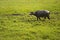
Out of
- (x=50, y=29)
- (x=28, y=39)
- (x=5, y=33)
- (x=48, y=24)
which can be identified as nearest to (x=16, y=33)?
(x=5, y=33)

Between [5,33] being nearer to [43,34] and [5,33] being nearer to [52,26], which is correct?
[43,34]

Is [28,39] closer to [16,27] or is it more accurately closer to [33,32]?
[33,32]

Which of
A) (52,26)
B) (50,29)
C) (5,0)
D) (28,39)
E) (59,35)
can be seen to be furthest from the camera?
(5,0)

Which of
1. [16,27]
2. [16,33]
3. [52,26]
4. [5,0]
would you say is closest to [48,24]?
[52,26]

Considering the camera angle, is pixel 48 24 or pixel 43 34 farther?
pixel 48 24

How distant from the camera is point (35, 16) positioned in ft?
70.8

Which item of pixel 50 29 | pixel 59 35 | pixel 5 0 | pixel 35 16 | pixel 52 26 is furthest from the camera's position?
pixel 5 0

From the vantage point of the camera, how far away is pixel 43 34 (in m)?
14.0

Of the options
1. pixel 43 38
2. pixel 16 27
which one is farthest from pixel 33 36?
pixel 16 27

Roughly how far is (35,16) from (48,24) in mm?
4579

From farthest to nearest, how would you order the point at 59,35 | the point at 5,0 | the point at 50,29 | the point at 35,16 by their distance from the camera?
1. the point at 5,0
2. the point at 35,16
3. the point at 50,29
4. the point at 59,35

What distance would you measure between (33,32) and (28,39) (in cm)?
188

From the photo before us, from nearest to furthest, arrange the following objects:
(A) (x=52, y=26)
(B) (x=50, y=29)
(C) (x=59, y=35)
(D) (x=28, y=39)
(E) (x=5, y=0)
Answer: (D) (x=28, y=39), (C) (x=59, y=35), (B) (x=50, y=29), (A) (x=52, y=26), (E) (x=5, y=0)

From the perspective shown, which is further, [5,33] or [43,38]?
[5,33]
